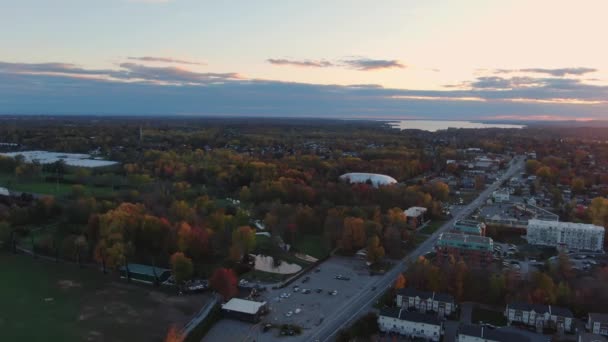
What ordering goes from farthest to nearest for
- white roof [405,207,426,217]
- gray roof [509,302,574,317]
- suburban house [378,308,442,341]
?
1. white roof [405,207,426,217]
2. gray roof [509,302,574,317]
3. suburban house [378,308,442,341]

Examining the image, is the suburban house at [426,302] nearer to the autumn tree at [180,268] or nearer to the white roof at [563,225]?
the autumn tree at [180,268]

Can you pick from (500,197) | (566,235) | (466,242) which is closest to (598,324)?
(466,242)

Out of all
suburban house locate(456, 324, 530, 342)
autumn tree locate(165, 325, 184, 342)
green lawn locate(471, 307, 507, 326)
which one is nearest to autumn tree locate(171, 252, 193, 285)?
autumn tree locate(165, 325, 184, 342)

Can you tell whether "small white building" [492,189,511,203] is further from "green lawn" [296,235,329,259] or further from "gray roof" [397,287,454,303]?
"gray roof" [397,287,454,303]

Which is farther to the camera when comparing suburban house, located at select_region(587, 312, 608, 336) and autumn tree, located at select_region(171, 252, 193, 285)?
autumn tree, located at select_region(171, 252, 193, 285)

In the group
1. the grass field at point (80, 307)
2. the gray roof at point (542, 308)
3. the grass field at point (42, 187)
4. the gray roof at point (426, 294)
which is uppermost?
the grass field at point (42, 187)

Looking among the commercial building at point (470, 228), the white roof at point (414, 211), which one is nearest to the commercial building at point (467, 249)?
the commercial building at point (470, 228)
